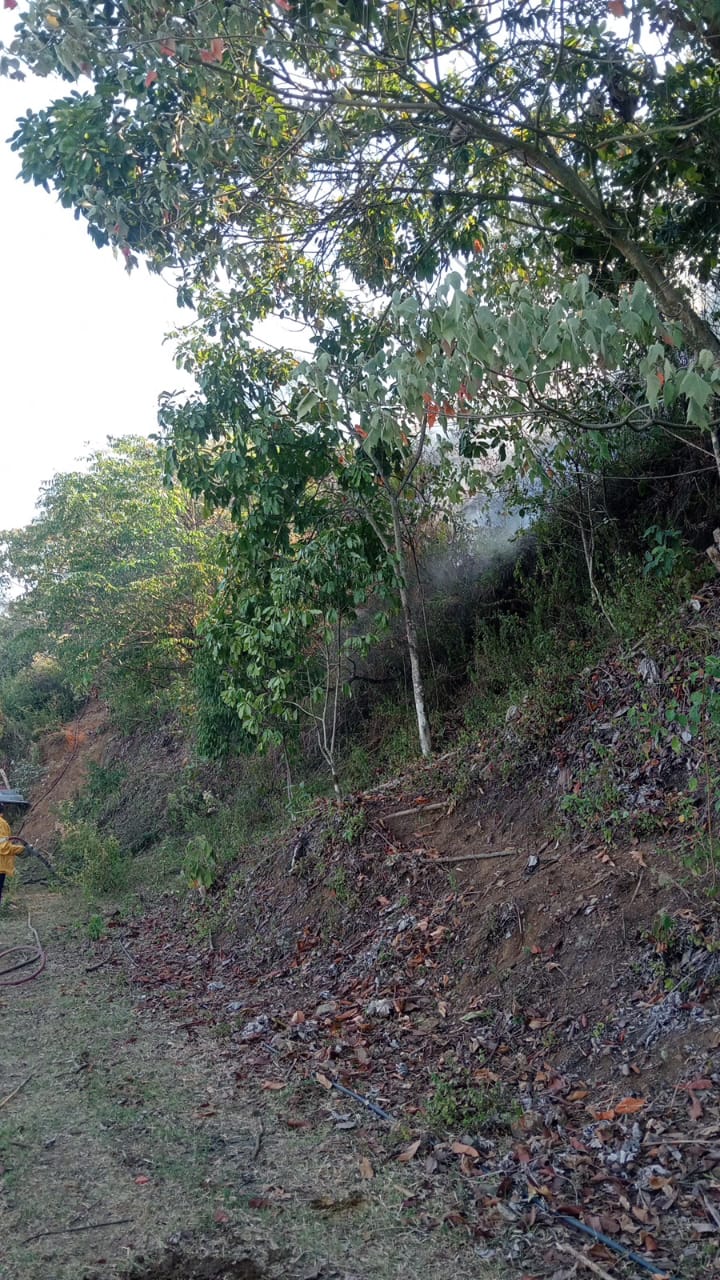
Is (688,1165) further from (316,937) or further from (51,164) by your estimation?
(51,164)

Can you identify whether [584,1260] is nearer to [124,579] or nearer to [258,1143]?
[258,1143]

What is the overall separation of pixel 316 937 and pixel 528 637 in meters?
3.80

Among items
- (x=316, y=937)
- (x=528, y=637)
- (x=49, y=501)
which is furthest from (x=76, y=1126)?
(x=49, y=501)

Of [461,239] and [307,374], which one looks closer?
[307,374]

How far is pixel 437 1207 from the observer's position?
3973 millimetres

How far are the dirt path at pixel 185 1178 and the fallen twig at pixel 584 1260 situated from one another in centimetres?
26

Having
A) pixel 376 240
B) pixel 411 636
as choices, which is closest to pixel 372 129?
pixel 376 240

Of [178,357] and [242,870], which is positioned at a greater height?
[178,357]

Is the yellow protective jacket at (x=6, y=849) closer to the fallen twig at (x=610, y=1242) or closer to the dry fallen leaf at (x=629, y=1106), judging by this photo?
the dry fallen leaf at (x=629, y=1106)

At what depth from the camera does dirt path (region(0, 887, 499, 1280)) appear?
3.66m

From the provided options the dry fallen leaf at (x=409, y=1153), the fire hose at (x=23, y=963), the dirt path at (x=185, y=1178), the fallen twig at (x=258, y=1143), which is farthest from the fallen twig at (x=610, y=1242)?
the fire hose at (x=23, y=963)

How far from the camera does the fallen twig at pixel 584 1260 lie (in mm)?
3359

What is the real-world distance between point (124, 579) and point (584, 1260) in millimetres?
13920

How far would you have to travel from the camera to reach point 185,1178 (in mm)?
4371
